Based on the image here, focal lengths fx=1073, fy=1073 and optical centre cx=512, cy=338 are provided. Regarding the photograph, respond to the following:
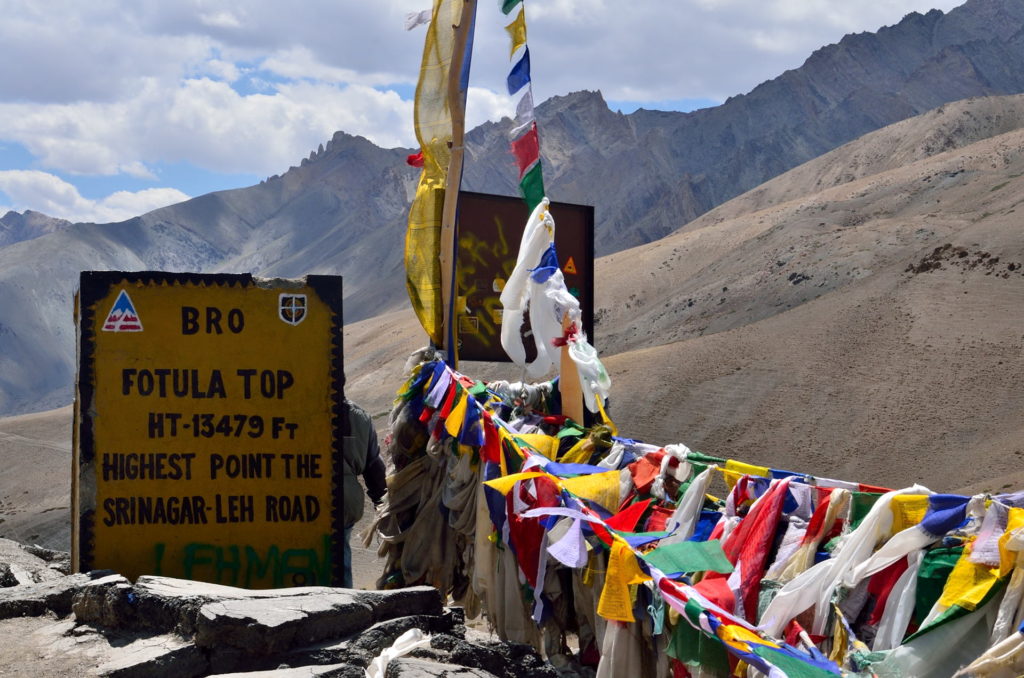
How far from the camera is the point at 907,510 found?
2.62m

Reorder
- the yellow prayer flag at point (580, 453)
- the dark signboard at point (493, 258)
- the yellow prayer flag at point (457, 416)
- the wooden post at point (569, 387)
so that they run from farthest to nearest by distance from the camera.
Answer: the dark signboard at point (493, 258) < the yellow prayer flag at point (457, 416) < the wooden post at point (569, 387) < the yellow prayer flag at point (580, 453)

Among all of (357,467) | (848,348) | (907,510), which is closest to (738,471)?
(907,510)

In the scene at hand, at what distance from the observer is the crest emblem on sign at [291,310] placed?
15.7 feet

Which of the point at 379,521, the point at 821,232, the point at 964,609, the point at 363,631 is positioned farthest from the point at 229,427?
the point at 821,232

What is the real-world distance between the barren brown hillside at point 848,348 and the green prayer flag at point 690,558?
7.71 m

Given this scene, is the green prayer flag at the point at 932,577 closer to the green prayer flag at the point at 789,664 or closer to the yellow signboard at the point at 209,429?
the green prayer flag at the point at 789,664

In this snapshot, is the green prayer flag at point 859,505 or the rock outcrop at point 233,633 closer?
Answer: the green prayer flag at point 859,505

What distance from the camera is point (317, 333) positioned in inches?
190

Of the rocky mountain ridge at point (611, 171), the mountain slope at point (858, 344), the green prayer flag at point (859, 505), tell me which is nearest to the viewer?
the green prayer flag at point (859, 505)

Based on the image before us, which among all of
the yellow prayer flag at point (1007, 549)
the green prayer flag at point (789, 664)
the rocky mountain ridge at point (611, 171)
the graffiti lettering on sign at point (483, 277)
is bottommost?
the green prayer flag at point (789, 664)

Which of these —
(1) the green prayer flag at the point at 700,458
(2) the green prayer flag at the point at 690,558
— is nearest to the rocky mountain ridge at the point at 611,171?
(1) the green prayer flag at the point at 700,458

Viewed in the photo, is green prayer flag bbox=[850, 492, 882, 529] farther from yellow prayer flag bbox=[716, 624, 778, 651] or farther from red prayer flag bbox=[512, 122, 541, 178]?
red prayer flag bbox=[512, 122, 541, 178]

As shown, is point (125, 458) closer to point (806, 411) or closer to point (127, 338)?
point (127, 338)

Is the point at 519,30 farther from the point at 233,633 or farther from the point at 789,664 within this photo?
the point at 789,664
